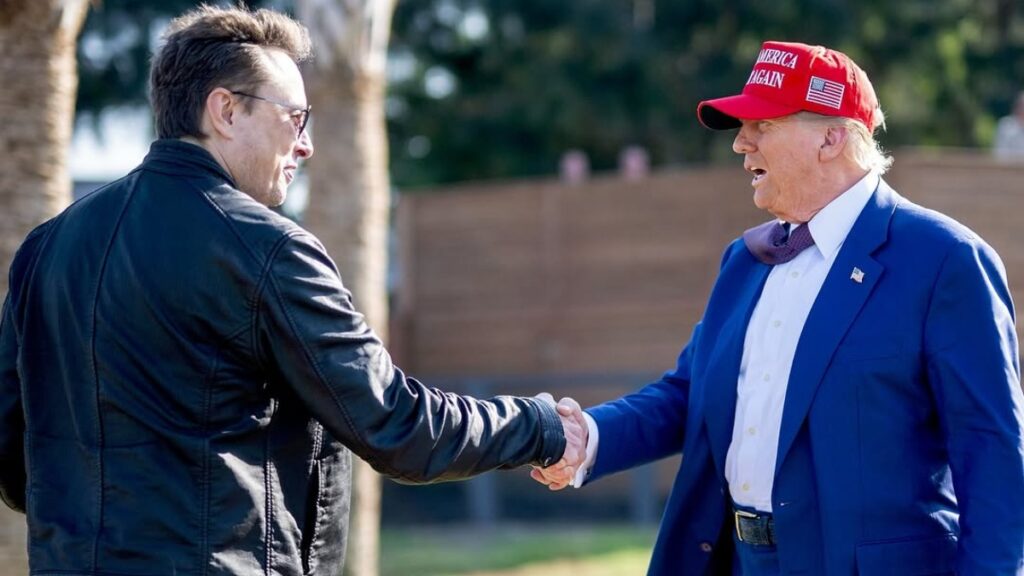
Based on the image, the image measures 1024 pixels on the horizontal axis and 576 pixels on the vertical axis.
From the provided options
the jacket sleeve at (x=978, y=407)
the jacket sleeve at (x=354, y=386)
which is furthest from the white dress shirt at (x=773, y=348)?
the jacket sleeve at (x=354, y=386)

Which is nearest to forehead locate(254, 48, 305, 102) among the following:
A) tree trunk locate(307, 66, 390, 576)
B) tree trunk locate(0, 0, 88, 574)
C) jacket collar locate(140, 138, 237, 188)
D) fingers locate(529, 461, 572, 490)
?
jacket collar locate(140, 138, 237, 188)

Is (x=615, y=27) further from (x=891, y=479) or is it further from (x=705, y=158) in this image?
(x=891, y=479)

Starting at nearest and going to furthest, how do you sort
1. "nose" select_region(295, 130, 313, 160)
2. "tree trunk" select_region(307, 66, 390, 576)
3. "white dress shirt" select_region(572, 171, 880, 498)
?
"nose" select_region(295, 130, 313, 160), "white dress shirt" select_region(572, 171, 880, 498), "tree trunk" select_region(307, 66, 390, 576)

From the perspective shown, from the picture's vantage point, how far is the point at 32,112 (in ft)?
20.6

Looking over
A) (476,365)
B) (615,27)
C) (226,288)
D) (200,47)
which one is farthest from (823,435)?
(615,27)

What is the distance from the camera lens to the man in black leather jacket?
11.0ft

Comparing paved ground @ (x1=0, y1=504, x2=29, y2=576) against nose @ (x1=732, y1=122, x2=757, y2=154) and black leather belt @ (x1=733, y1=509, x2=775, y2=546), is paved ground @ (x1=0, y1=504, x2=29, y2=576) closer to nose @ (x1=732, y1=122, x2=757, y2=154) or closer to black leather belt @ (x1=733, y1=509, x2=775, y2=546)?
black leather belt @ (x1=733, y1=509, x2=775, y2=546)

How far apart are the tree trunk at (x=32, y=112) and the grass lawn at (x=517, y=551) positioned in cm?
497

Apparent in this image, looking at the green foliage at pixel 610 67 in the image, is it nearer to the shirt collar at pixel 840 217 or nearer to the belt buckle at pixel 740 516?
the shirt collar at pixel 840 217

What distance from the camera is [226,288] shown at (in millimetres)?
3389

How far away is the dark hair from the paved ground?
2.90 m

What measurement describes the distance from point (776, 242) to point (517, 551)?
7.25 meters

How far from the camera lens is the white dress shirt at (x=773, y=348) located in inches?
163

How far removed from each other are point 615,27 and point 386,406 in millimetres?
16529
